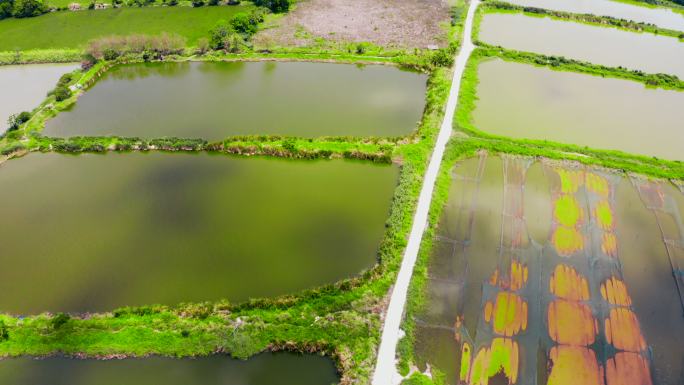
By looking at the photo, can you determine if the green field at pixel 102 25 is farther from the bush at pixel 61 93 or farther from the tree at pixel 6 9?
the bush at pixel 61 93

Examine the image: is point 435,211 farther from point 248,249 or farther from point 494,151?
point 248,249

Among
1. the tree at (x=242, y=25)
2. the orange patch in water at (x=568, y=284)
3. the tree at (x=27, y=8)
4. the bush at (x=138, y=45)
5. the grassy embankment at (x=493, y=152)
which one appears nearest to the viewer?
the grassy embankment at (x=493, y=152)

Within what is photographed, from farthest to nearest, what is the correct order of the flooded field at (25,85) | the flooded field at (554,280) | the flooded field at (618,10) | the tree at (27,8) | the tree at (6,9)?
the tree at (27,8) → the tree at (6,9) → the flooded field at (618,10) → the flooded field at (25,85) → the flooded field at (554,280)

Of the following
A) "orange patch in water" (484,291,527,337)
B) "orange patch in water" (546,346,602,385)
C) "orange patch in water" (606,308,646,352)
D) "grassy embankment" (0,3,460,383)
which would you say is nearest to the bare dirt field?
"grassy embankment" (0,3,460,383)

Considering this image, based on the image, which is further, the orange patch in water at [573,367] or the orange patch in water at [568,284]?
the orange patch in water at [568,284]

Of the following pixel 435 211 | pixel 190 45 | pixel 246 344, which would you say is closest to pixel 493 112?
pixel 435 211

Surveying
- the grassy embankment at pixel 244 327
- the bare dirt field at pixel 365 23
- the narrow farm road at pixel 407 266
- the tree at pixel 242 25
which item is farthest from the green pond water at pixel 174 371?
the tree at pixel 242 25

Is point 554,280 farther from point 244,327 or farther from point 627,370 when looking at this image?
point 244,327
